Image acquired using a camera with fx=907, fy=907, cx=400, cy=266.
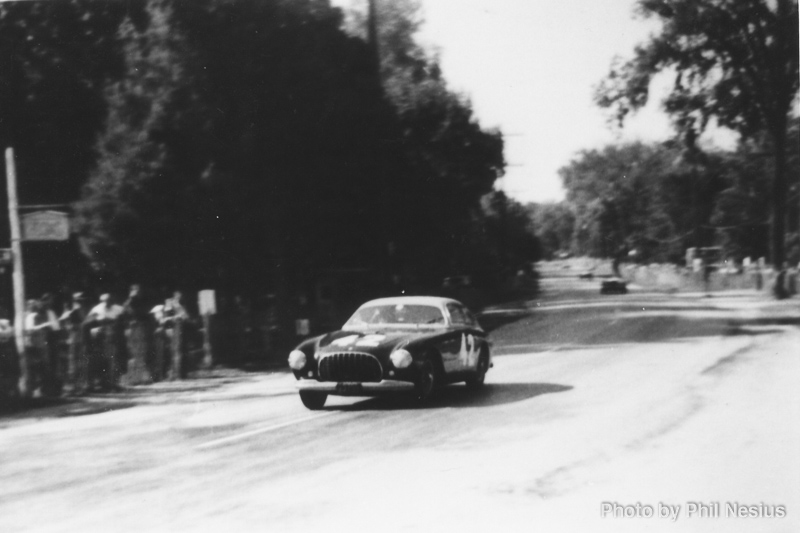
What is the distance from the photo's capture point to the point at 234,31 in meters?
9.91

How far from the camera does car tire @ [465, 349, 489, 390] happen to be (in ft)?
34.2

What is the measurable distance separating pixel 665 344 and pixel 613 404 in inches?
119

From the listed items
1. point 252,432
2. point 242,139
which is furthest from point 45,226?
point 252,432

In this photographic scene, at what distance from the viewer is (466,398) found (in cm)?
983

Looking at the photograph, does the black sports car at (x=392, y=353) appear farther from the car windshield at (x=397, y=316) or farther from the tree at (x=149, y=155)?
the tree at (x=149, y=155)

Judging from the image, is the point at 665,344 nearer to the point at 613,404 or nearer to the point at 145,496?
the point at 613,404

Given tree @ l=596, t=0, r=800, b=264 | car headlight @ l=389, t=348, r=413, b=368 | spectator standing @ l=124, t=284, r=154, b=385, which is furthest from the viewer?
spectator standing @ l=124, t=284, r=154, b=385

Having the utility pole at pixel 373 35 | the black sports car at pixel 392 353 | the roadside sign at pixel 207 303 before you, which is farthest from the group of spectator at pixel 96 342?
the utility pole at pixel 373 35

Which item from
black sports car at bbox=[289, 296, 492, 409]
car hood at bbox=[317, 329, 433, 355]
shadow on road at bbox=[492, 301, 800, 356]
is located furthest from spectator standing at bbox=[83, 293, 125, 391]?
shadow on road at bbox=[492, 301, 800, 356]

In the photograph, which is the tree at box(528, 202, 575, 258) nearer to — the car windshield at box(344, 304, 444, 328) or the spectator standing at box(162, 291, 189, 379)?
the car windshield at box(344, 304, 444, 328)

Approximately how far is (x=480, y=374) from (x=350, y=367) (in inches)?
78.0

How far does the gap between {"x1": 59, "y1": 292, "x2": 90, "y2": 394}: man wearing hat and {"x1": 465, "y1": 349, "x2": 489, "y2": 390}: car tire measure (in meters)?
4.73

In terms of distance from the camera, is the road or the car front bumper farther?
the car front bumper

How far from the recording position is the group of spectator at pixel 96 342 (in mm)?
10930
